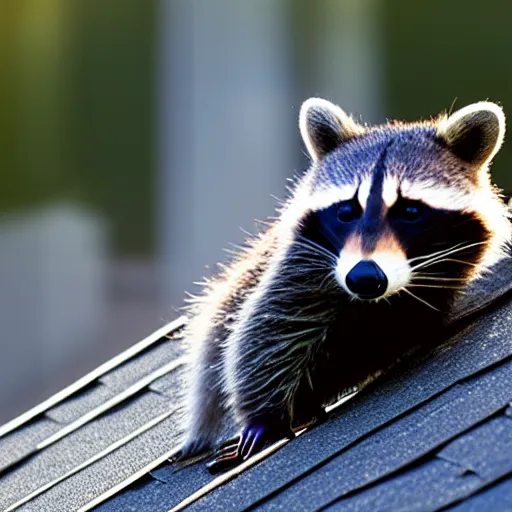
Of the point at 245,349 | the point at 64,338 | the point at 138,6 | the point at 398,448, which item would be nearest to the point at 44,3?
the point at 138,6

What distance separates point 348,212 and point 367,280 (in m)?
0.23

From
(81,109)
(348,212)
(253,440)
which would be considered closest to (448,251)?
(348,212)

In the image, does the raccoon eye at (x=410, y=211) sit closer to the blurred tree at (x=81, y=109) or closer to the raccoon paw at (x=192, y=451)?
the raccoon paw at (x=192, y=451)

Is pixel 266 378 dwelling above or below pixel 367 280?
below

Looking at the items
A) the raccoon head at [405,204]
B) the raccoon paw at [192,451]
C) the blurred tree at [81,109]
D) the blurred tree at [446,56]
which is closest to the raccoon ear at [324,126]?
the raccoon head at [405,204]

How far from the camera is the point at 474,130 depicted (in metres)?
2.54

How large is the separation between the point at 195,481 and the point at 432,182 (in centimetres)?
95

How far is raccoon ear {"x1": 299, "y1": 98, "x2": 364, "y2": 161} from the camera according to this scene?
2.69 metres

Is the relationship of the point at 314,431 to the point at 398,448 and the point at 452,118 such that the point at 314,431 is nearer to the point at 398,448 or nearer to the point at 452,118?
the point at 398,448

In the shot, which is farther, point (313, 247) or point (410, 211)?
point (313, 247)

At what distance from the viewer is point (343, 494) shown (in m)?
1.89

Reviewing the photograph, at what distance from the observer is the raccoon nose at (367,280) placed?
2.20 metres

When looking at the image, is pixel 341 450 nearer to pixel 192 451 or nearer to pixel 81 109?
pixel 192 451

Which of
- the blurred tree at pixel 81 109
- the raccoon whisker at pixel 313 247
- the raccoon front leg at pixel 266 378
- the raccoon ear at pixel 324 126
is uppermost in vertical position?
the raccoon ear at pixel 324 126
